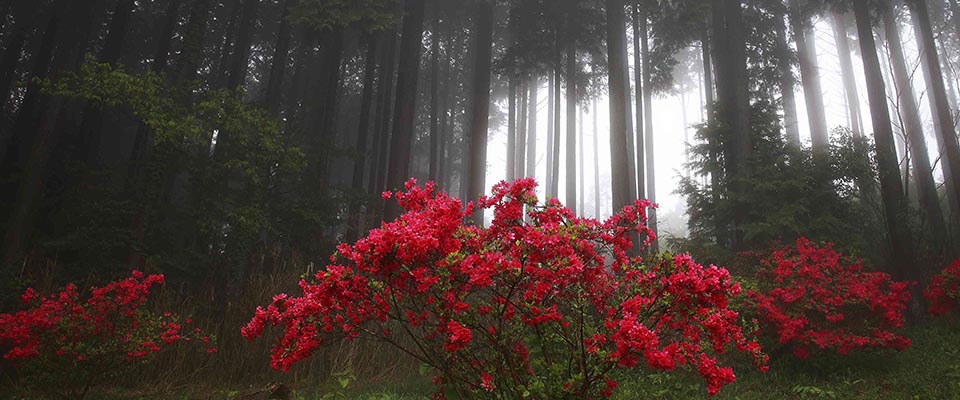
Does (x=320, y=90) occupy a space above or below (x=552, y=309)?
above

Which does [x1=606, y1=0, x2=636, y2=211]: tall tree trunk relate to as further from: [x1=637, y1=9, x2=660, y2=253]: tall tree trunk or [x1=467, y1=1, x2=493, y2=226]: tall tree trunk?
[x1=467, y1=1, x2=493, y2=226]: tall tree trunk

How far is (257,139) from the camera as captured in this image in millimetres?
10266

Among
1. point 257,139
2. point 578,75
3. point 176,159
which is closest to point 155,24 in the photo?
point 176,159

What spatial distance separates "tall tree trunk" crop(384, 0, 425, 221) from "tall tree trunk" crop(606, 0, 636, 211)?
562cm

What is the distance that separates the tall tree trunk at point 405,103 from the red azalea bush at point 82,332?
7788 mm

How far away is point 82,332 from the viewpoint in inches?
207

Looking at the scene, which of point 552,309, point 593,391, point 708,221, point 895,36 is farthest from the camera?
point 895,36

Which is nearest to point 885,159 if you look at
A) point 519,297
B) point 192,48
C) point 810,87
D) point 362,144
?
point 810,87

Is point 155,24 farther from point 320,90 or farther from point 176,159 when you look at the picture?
point 176,159

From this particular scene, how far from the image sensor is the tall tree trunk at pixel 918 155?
38.0ft

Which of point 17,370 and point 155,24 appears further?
point 155,24

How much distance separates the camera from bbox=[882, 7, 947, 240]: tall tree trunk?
11.6 meters

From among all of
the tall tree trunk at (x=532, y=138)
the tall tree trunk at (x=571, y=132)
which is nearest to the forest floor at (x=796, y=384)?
the tall tree trunk at (x=571, y=132)

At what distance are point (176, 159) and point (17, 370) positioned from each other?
5.27 metres
